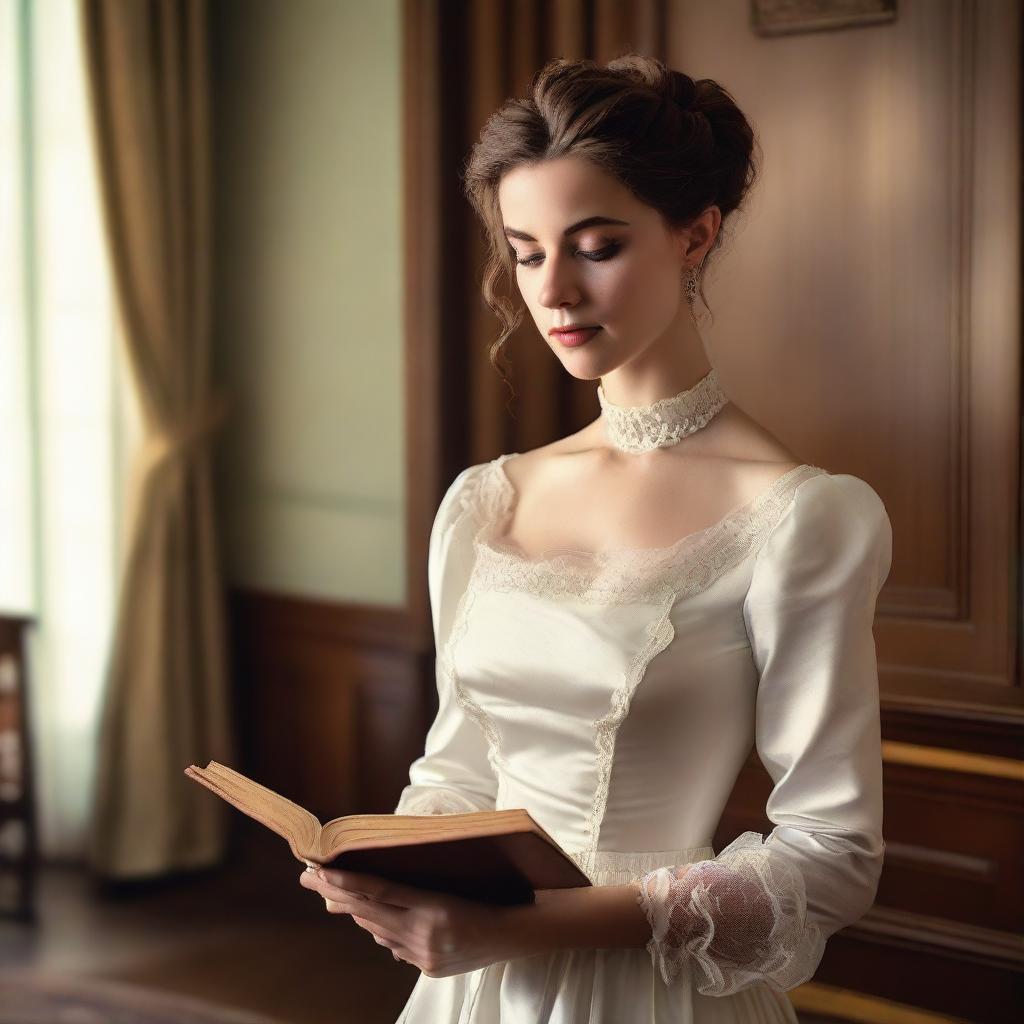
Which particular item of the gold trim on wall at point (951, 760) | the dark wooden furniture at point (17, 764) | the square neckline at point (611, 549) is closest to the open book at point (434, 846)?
the square neckline at point (611, 549)

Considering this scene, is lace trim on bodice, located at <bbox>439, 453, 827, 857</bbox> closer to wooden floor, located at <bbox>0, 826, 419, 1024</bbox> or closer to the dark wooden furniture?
wooden floor, located at <bbox>0, 826, 419, 1024</bbox>

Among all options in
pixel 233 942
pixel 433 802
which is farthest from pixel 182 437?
pixel 433 802

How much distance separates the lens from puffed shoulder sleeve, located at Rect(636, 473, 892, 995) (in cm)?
117

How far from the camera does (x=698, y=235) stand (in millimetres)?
1373

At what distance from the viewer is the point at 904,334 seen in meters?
2.18

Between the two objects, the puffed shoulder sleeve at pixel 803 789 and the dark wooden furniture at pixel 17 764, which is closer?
the puffed shoulder sleeve at pixel 803 789

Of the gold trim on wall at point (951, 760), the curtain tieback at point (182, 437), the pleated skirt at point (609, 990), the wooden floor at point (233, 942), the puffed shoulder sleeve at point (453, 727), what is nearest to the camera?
the pleated skirt at point (609, 990)

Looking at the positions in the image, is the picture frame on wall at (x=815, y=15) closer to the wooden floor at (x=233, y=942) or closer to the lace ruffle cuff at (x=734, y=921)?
the lace ruffle cuff at (x=734, y=921)

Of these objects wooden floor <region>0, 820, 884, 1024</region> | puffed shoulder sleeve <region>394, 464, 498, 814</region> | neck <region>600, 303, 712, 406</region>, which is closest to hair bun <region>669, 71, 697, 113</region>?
neck <region>600, 303, 712, 406</region>

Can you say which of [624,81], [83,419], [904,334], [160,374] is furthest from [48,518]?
[624,81]

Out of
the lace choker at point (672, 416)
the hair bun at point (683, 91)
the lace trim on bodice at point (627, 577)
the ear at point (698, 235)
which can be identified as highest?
the hair bun at point (683, 91)

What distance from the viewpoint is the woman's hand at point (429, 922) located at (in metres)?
1.15

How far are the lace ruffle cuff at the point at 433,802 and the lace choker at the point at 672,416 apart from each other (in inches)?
18.3

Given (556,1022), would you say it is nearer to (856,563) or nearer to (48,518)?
(856,563)
